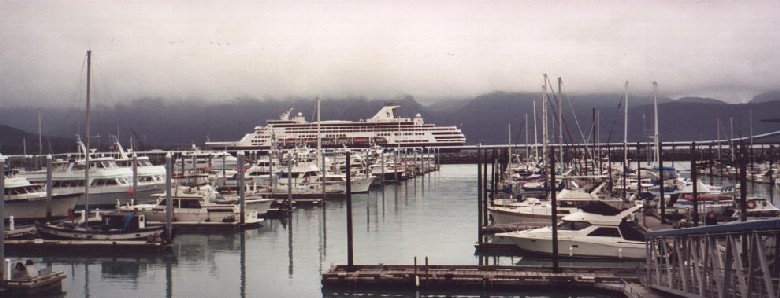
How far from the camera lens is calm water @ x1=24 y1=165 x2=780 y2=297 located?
24.2 meters

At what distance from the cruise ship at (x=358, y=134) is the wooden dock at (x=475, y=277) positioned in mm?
121874

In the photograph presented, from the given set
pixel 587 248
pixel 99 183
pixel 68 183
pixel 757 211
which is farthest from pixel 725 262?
pixel 68 183

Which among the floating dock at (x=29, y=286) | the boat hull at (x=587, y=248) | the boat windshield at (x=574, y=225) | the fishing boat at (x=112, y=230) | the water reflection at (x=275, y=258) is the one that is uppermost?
the boat windshield at (x=574, y=225)

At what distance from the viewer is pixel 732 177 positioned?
7406 cm

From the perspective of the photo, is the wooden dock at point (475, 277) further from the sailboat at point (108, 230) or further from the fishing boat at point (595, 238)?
the sailboat at point (108, 230)

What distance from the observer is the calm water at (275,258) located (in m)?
24.2

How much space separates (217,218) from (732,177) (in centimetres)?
5521

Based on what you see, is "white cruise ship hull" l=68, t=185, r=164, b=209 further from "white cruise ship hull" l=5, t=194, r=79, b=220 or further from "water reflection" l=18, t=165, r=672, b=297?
"water reflection" l=18, t=165, r=672, b=297

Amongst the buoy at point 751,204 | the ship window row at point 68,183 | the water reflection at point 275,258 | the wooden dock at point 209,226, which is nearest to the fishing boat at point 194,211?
the wooden dock at point 209,226

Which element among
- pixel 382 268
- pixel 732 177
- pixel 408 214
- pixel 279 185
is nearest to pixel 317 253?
pixel 382 268

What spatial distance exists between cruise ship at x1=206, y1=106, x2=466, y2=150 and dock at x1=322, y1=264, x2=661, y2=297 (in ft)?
400

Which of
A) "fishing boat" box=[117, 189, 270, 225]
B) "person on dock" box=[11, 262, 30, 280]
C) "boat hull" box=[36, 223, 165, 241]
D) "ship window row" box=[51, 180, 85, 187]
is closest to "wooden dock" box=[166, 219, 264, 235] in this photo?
"fishing boat" box=[117, 189, 270, 225]

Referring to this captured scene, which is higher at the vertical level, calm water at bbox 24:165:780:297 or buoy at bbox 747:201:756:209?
buoy at bbox 747:201:756:209

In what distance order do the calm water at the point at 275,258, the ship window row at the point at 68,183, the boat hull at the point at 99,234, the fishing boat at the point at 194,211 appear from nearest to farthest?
the calm water at the point at 275,258 < the boat hull at the point at 99,234 < the fishing boat at the point at 194,211 < the ship window row at the point at 68,183
